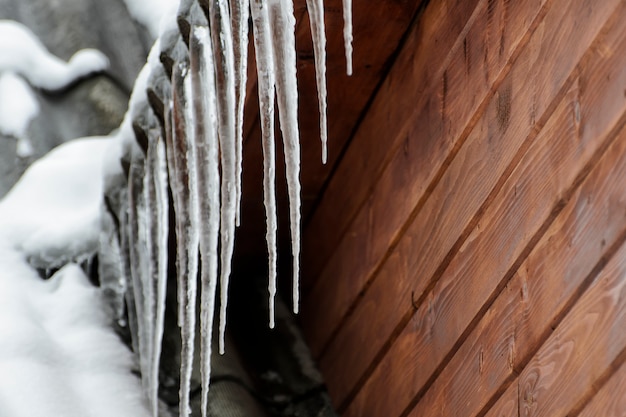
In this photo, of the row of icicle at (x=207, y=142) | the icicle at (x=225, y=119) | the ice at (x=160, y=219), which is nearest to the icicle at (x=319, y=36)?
the row of icicle at (x=207, y=142)

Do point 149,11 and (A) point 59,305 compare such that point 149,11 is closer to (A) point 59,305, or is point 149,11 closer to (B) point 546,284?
(A) point 59,305

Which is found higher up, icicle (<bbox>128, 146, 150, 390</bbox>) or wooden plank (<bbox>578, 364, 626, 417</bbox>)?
wooden plank (<bbox>578, 364, 626, 417</bbox>)

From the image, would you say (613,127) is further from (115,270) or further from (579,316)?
(115,270)

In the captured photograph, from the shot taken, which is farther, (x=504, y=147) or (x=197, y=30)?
(x=197, y=30)

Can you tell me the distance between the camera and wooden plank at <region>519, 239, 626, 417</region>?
3.90 ft

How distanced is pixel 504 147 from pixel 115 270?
31.5 inches

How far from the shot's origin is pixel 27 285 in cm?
198

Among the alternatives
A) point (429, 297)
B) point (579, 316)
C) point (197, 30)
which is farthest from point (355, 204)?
point (579, 316)

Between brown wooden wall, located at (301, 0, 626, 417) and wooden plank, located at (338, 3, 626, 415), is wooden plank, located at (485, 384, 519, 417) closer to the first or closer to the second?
brown wooden wall, located at (301, 0, 626, 417)

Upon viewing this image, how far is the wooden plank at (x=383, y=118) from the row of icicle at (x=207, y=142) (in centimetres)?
27

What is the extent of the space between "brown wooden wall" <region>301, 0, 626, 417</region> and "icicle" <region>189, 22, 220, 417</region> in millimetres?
295

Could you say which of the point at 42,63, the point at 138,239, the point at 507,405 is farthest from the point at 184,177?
the point at 42,63

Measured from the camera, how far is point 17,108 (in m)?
2.32

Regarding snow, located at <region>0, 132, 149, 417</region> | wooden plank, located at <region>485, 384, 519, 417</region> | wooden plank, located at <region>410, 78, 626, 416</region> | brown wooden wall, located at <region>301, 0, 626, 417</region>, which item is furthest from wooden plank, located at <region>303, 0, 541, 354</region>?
snow, located at <region>0, 132, 149, 417</region>
